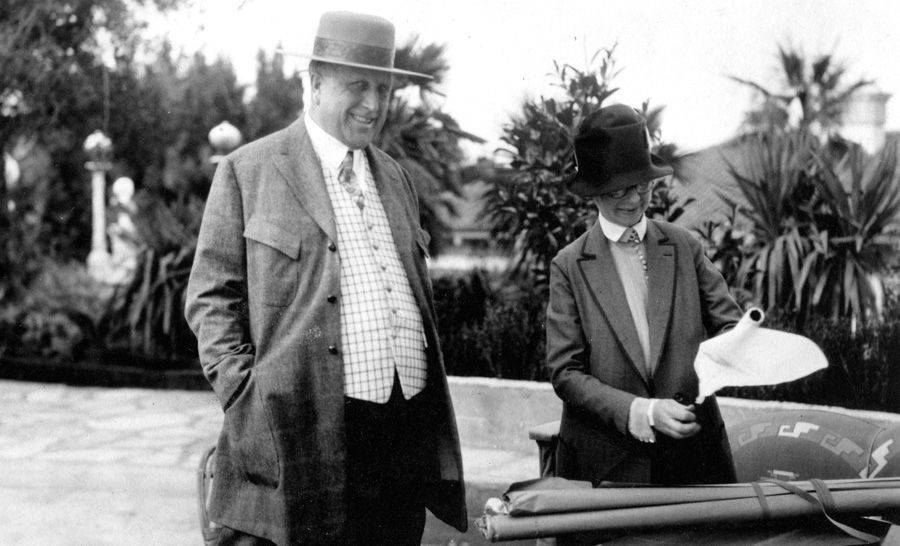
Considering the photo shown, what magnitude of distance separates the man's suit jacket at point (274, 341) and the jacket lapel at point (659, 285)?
0.81m

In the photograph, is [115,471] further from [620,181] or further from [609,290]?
[620,181]

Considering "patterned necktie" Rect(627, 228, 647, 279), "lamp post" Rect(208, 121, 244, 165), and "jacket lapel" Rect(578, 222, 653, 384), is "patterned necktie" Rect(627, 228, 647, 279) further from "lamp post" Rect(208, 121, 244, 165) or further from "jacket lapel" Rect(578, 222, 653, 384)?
"lamp post" Rect(208, 121, 244, 165)

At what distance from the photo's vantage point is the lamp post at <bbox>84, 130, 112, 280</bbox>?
50.1 feet

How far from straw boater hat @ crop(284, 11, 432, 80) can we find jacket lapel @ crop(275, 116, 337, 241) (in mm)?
230

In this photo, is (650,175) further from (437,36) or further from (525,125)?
(437,36)

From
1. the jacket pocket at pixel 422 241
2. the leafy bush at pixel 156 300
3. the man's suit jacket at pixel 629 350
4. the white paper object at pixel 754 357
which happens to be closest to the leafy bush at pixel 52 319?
the leafy bush at pixel 156 300

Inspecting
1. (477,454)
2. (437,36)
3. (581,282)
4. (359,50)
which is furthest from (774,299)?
(359,50)

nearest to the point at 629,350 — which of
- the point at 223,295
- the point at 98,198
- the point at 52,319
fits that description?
the point at 223,295

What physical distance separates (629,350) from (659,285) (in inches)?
7.6

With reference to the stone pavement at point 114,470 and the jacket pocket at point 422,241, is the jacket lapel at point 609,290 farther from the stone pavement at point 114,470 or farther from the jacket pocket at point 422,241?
the stone pavement at point 114,470

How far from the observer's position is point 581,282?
262 cm

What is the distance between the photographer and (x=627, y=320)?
255 cm

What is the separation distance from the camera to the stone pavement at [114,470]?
15.5 ft

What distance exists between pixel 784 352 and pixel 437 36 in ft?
18.5
